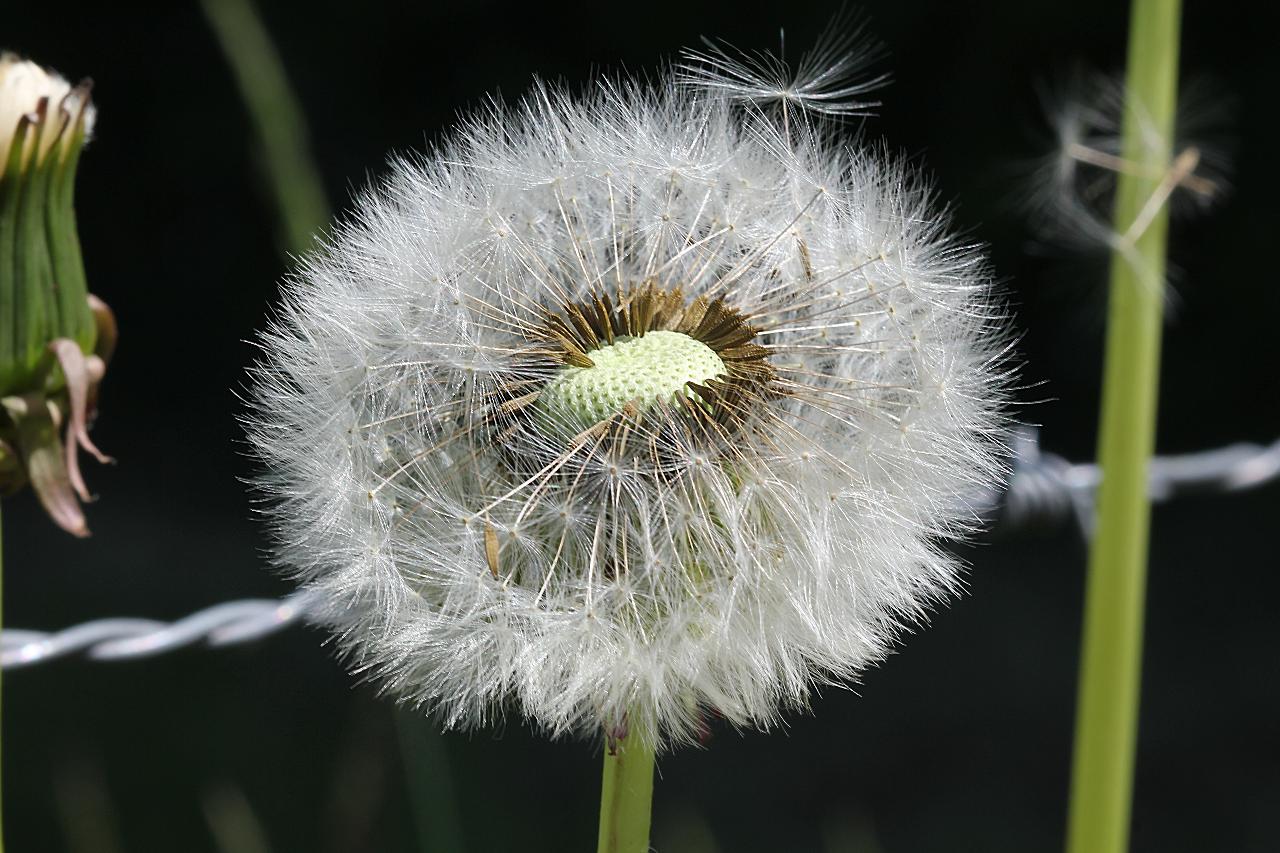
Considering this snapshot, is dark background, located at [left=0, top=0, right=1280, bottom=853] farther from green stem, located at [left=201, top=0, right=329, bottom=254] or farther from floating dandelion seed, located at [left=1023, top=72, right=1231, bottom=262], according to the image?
floating dandelion seed, located at [left=1023, top=72, right=1231, bottom=262]

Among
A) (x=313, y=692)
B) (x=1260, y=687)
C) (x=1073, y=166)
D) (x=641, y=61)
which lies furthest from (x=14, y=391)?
(x=1260, y=687)

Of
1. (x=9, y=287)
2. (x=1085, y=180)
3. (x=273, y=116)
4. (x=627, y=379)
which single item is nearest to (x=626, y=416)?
(x=627, y=379)

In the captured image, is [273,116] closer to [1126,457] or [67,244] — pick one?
[67,244]

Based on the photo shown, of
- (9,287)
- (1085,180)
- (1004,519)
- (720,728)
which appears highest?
(1085,180)

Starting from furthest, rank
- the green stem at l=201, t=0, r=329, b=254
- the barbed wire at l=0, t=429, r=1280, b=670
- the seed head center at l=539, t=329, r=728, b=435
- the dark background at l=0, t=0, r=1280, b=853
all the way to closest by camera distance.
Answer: the dark background at l=0, t=0, r=1280, b=853
the green stem at l=201, t=0, r=329, b=254
the barbed wire at l=0, t=429, r=1280, b=670
the seed head center at l=539, t=329, r=728, b=435

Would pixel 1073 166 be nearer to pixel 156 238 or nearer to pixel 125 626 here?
pixel 125 626

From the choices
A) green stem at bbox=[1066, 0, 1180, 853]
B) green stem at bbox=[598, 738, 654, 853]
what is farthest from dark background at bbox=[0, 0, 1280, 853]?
green stem at bbox=[598, 738, 654, 853]

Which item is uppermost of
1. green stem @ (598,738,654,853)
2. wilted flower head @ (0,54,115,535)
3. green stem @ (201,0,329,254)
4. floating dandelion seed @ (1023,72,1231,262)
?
floating dandelion seed @ (1023,72,1231,262)
